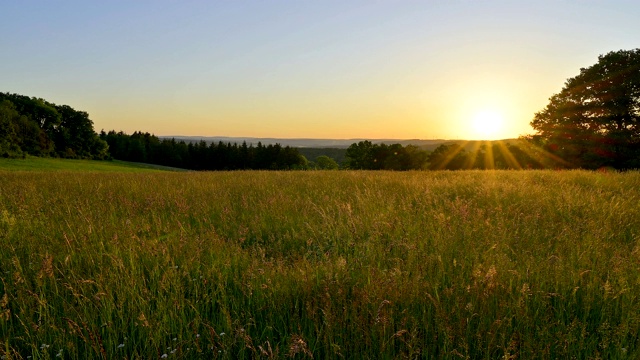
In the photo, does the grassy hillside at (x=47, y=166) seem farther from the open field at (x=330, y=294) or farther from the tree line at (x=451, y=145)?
the open field at (x=330, y=294)

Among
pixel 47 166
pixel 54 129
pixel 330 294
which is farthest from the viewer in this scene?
pixel 54 129

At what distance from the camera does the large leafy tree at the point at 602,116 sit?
2553 cm

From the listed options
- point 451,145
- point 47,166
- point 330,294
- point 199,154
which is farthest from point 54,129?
point 330,294

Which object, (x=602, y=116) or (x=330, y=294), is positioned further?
(x=602, y=116)

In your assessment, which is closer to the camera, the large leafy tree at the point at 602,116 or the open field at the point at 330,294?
the open field at the point at 330,294

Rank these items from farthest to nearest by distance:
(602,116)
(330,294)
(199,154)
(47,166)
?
(199,154), (47,166), (602,116), (330,294)

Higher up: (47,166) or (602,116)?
(602,116)

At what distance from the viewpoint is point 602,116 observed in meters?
27.4

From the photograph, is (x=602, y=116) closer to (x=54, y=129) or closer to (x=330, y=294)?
(x=330, y=294)

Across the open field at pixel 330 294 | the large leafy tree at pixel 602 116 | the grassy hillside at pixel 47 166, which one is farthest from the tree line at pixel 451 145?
the open field at pixel 330 294

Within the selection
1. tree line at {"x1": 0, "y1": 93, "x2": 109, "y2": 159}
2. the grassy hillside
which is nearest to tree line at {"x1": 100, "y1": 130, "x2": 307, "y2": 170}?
tree line at {"x1": 0, "y1": 93, "x2": 109, "y2": 159}

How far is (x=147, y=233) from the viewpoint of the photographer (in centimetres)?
456

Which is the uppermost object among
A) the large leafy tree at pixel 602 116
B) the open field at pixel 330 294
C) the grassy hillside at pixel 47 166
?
the large leafy tree at pixel 602 116

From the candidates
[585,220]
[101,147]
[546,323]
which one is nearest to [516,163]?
[585,220]
